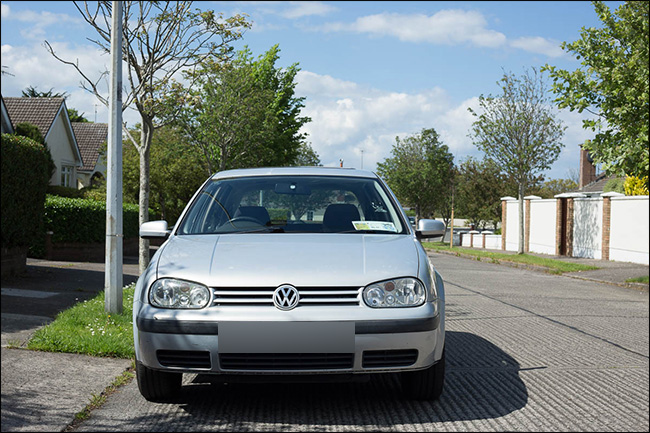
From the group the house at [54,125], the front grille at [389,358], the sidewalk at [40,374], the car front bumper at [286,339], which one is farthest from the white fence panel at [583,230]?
the house at [54,125]

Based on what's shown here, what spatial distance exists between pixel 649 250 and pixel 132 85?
1110 cm

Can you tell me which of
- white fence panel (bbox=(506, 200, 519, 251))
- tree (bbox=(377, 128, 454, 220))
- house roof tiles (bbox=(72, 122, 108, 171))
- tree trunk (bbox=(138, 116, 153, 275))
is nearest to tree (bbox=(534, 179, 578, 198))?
tree (bbox=(377, 128, 454, 220))

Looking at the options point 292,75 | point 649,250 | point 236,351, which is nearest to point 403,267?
point 236,351

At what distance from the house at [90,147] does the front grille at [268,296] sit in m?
43.3

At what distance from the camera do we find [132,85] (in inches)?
487

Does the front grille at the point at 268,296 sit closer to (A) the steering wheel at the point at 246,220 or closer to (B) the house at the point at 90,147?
(A) the steering wheel at the point at 246,220

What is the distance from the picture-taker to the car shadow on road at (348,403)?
450 centimetres

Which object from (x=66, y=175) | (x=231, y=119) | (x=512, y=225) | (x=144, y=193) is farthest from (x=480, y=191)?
(x=144, y=193)

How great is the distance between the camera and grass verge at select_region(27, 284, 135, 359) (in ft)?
21.0

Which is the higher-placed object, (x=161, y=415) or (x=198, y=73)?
(x=198, y=73)

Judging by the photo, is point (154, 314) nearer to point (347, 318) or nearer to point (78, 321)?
point (347, 318)

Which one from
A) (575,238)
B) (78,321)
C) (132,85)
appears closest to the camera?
(78,321)

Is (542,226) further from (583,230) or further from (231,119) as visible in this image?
(231,119)

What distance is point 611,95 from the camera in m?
15.3
